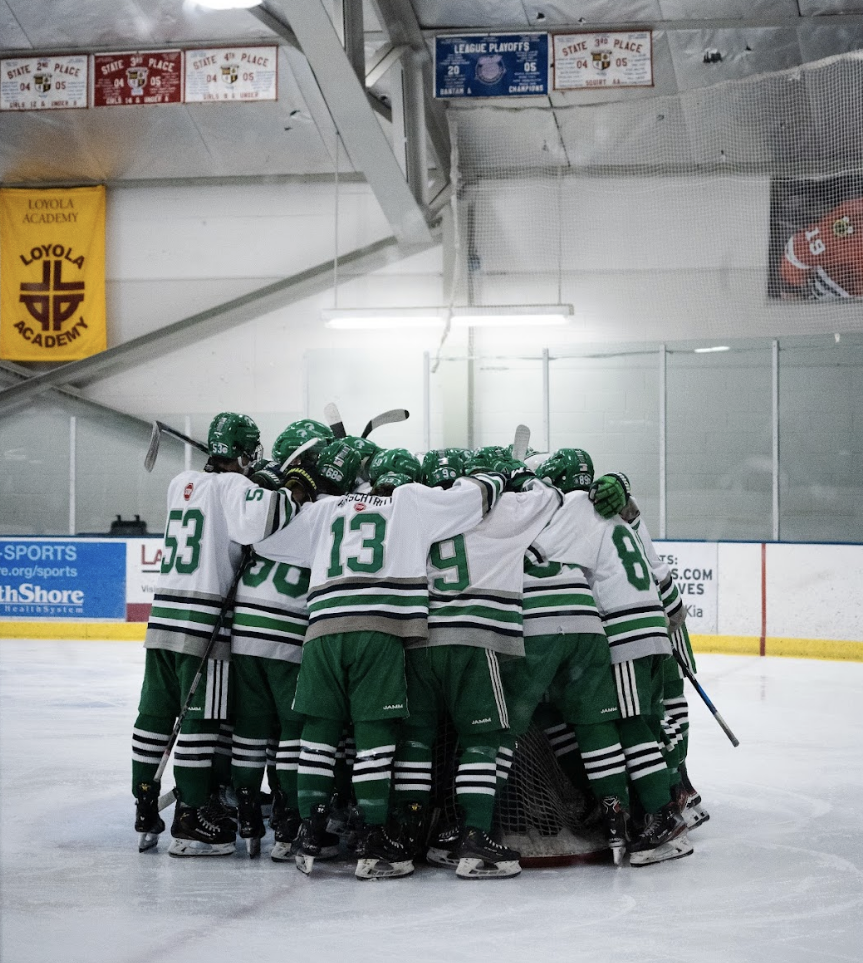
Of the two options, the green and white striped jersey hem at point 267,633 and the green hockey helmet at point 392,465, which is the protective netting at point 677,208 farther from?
the green and white striped jersey hem at point 267,633

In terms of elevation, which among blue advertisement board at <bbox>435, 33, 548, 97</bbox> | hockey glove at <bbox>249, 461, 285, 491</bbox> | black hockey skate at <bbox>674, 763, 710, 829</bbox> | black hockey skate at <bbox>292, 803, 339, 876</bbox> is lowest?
black hockey skate at <bbox>674, 763, 710, 829</bbox>

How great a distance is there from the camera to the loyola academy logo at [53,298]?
10516 mm

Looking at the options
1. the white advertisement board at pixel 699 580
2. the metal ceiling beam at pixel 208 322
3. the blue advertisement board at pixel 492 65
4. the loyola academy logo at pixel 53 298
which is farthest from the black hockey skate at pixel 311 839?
the loyola academy logo at pixel 53 298

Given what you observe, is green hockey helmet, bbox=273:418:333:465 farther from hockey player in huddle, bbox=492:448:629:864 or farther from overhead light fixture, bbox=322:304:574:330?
overhead light fixture, bbox=322:304:574:330

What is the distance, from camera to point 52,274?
10547 millimetres

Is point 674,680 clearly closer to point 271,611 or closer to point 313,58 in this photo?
point 271,611

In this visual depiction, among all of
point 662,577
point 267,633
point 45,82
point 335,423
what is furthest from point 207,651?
point 45,82

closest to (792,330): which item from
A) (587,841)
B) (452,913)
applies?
(587,841)

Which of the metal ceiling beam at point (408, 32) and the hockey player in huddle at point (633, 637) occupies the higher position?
the metal ceiling beam at point (408, 32)

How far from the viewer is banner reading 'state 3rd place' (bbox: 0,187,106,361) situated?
1052 cm

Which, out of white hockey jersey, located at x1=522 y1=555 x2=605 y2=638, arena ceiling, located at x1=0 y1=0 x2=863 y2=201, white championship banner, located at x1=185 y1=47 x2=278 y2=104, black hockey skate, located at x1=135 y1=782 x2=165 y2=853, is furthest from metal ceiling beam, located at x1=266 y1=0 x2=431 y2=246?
black hockey skate, located at x1=135 y1=782 x2=165 y2=853

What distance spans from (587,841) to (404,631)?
780 mm

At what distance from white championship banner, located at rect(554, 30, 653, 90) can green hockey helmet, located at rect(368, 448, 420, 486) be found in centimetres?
597

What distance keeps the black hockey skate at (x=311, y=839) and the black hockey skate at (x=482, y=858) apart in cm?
34
